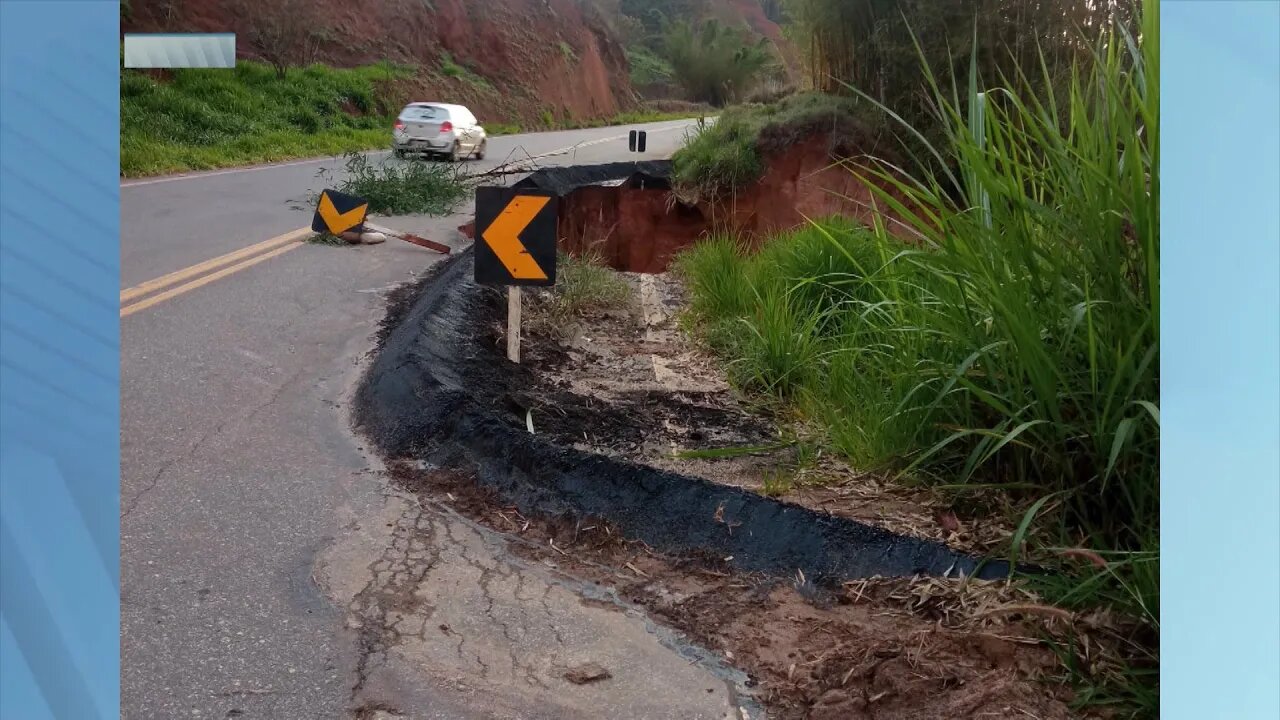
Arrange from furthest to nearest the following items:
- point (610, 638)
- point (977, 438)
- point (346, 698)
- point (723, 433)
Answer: point (723, 433)
point (977, 438)
point (610, 638)
point (346, 698)

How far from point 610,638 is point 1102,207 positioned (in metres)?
1.68

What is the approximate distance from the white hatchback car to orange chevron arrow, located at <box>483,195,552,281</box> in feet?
31.5

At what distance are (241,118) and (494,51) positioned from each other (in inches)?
995

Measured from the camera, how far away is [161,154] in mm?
13797

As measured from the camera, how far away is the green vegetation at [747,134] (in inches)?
483

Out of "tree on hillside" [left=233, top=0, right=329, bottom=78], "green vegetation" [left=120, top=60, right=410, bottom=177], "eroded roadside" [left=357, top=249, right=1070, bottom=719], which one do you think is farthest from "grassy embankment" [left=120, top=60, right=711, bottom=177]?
"eroded roadside" [left=357, top=249, right=1070, bottom=719]

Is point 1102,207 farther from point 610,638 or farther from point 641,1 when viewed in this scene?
point 641,1

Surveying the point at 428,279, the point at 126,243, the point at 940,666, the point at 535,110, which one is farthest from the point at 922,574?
the point at 535,110

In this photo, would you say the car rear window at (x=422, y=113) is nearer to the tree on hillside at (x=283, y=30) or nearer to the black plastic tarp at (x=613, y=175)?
the black plastic tarp at (x=613, y=175)

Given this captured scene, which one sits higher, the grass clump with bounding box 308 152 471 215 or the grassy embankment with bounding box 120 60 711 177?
the grassy embankment with bounding box 120 60 711 177


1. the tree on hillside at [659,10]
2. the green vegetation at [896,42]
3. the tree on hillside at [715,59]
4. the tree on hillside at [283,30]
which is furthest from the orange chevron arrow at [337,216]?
the tree on hillside at [659,10]

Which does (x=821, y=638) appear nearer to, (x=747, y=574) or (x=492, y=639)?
(x=747, y=574)

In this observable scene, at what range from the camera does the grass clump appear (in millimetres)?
10391

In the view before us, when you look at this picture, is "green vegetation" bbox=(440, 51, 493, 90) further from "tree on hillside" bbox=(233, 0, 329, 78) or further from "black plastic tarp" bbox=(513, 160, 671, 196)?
"black plastic tarp" bbox=(513, 160, 671, 196)
